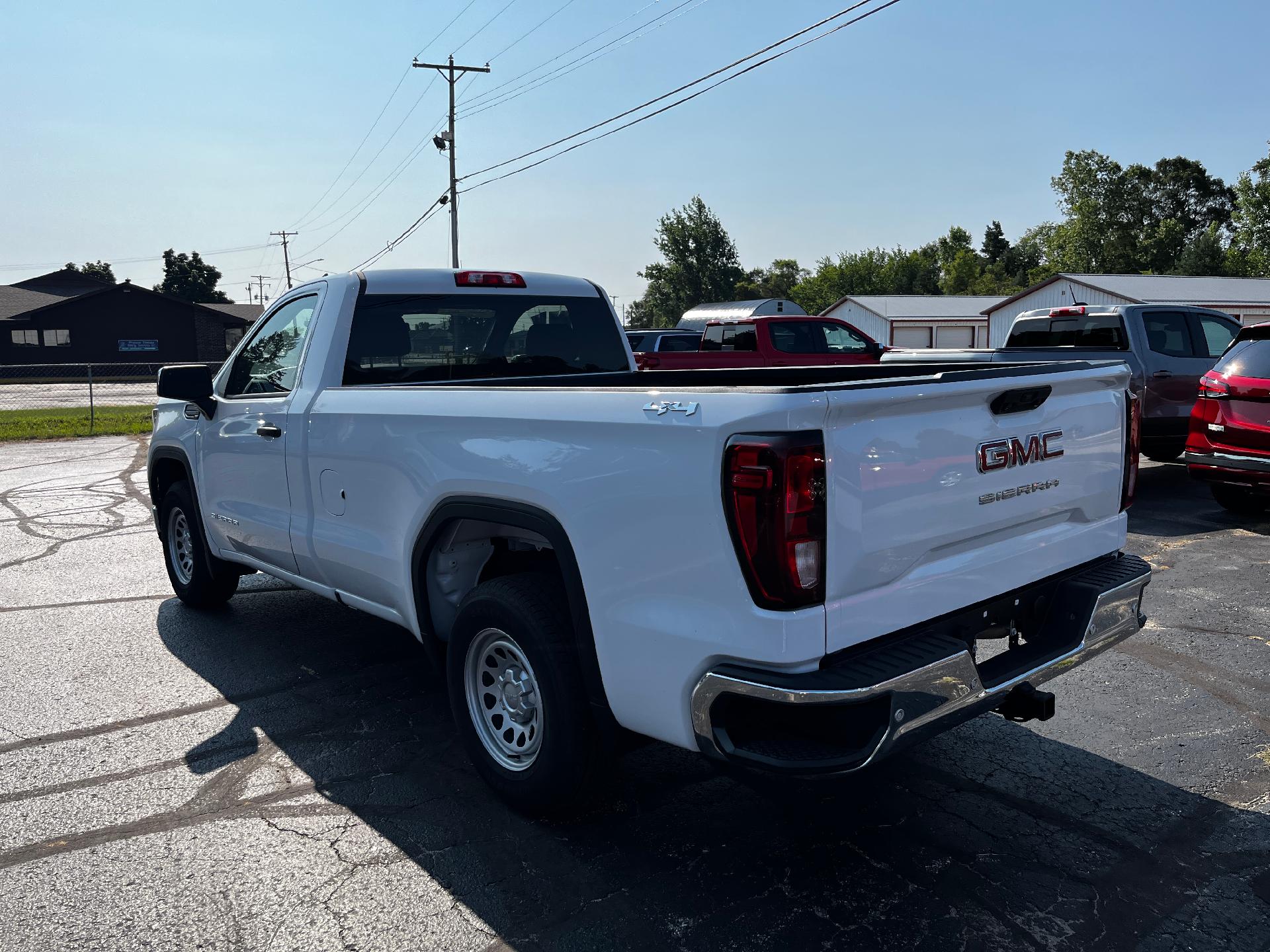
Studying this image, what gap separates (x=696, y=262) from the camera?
85.1 metres

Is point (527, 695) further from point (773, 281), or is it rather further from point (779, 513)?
point (773, 281)

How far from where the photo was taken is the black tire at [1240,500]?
8.78 meters

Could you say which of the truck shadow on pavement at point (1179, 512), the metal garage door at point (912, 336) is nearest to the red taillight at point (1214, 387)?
the truck shadow on pavement at point (1179, 512)

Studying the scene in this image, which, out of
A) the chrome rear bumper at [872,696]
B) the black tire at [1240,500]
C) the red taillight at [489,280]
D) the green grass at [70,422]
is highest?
the red taillight at [489,280]

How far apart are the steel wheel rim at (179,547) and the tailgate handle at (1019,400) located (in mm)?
5109

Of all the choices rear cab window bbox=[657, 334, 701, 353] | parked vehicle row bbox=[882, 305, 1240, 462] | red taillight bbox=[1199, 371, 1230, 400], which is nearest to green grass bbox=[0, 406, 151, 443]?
rear cab window bbox=[657, 334, 701, 353]

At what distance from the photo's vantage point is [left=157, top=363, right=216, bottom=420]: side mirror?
5.23m

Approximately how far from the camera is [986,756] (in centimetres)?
399

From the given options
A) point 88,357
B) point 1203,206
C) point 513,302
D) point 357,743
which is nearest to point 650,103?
point 513,302

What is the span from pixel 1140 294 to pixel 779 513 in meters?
47.5

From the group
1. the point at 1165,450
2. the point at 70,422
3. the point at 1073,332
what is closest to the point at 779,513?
the point at 1073,332

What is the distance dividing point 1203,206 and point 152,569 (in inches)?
4495

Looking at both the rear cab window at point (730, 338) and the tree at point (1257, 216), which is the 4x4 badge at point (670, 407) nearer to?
the rear cab window at point (730, 338)

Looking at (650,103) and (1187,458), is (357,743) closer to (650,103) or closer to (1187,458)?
(1187,458)
